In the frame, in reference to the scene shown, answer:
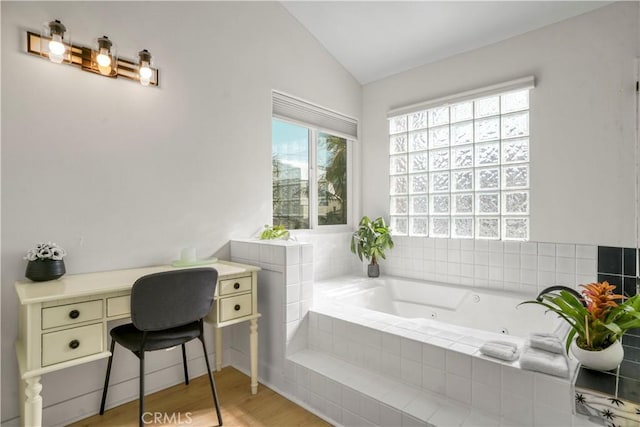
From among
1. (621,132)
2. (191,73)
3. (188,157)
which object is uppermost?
(191,73)

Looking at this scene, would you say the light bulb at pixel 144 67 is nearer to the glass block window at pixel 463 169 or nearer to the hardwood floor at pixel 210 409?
the hardwood floor at pixel 210 409

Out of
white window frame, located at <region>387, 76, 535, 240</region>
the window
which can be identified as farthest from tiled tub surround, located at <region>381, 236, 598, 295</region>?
the window

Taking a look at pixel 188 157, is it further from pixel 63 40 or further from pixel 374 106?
pixel 374 106

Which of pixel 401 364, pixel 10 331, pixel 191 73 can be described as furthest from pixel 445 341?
pixel 191 73

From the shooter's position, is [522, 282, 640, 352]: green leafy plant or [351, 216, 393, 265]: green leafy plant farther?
[351, 216, 393, 265]: green leafy plant

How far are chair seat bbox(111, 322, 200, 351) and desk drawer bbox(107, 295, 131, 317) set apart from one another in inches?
5.9

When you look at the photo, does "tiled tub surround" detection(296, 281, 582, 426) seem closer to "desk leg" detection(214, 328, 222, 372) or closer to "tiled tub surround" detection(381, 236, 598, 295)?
"desk leg" detection(214, 328, 222, 372)

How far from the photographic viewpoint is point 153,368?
83.9 inches

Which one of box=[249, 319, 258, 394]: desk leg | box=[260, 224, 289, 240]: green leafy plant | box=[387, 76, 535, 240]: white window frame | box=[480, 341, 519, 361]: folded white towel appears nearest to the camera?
box=[480, 341, 519, 361]: folded white towel

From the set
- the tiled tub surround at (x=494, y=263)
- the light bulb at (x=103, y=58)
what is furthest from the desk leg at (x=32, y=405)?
the tiled tub surround at (x=494, y=263)

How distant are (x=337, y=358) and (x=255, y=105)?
78.5 inches

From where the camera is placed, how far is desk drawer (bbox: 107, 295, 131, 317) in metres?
1.56

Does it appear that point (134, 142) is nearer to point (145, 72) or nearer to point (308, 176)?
point (145, 72)

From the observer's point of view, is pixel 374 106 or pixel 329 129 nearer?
pixel 329 129
